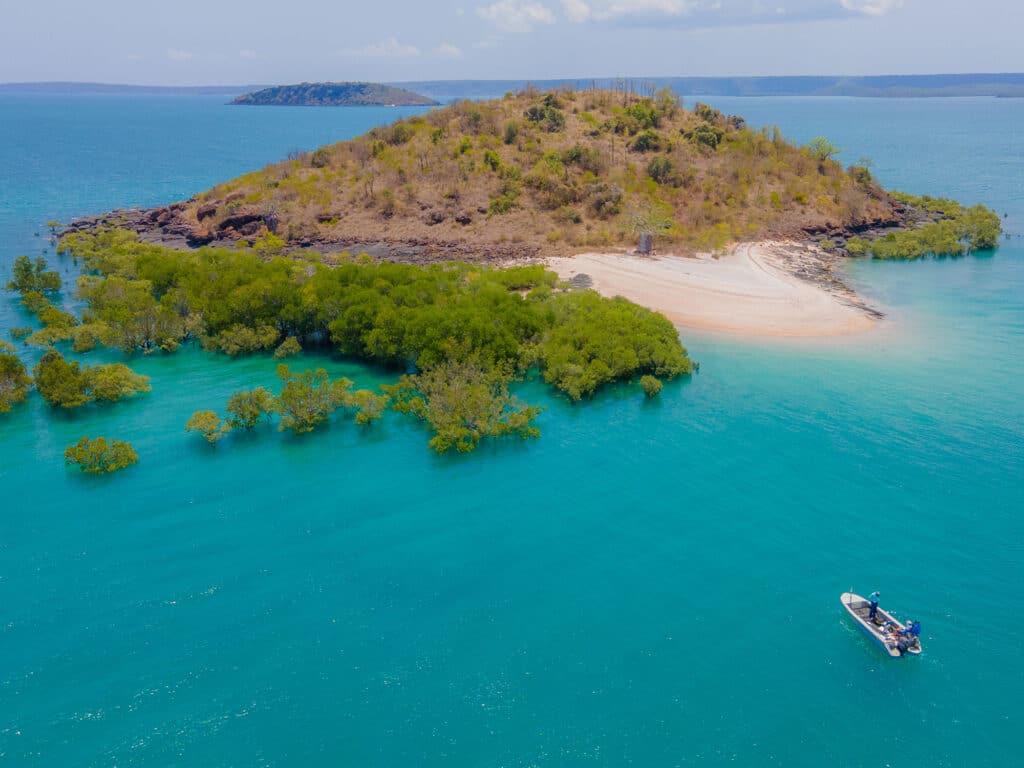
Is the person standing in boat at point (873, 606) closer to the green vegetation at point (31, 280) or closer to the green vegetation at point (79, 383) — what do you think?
the green vegetation at point (79, 383)

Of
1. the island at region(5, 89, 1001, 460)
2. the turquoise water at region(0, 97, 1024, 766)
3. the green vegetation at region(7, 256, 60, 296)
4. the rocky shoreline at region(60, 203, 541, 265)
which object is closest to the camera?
the turquoise water at region(0, 97, 1024, 766)

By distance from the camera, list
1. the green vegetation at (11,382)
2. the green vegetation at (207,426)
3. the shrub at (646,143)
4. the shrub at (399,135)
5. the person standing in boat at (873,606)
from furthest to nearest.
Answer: the shrub at (399,135) → the shrub at (646,143) → the green vegetation at (11,382) → the green vegetation at (207,426) → the person standing in boat at (873,606)

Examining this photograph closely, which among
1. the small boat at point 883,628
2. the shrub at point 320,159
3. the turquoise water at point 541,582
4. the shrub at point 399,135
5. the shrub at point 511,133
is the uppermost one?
the shrub at point 511,133

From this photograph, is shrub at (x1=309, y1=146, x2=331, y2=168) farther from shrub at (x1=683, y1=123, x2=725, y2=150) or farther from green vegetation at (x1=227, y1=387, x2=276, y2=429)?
green vegetation at (x1=227, y1=387, x2=276, y2=429)

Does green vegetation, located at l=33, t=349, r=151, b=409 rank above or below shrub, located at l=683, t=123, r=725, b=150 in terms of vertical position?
below

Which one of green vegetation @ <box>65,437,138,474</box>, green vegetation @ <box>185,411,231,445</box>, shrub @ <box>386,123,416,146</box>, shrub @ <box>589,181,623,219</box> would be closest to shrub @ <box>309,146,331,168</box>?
shrub @ <box>386,123,416,146</box>

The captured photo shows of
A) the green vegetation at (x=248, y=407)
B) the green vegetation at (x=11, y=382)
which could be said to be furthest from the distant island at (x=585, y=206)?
the green vegetation at (x=248, y=407)

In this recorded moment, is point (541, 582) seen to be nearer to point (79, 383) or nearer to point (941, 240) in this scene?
point (79, 383)

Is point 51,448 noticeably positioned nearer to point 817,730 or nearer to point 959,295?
point 817,730
